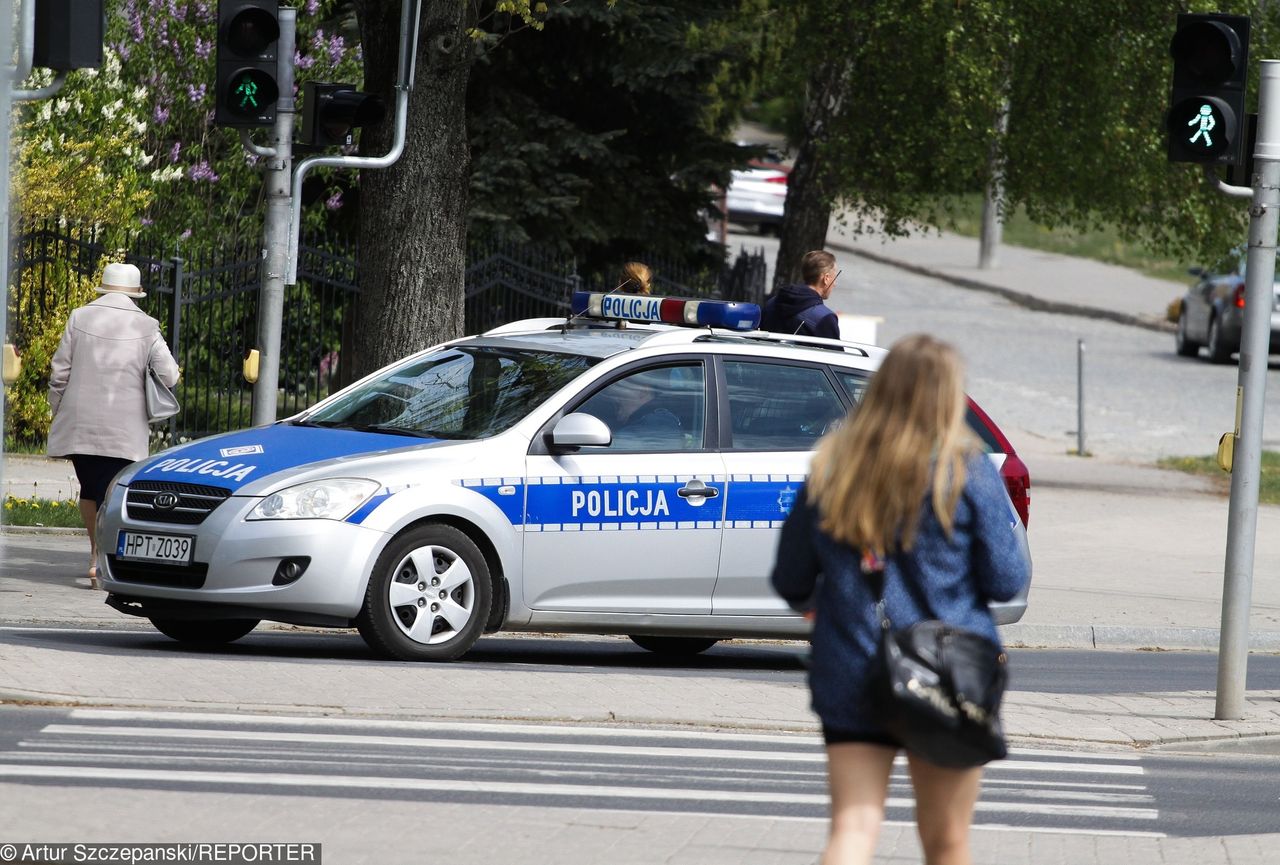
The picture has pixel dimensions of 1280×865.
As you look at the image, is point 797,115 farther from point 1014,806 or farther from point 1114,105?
point 1014,806

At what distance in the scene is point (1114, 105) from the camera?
19.7 meters

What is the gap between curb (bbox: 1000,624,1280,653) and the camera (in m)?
12.1

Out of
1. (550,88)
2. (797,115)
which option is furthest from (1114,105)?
(797,115)

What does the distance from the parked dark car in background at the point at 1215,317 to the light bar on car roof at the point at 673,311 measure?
23.1 metres

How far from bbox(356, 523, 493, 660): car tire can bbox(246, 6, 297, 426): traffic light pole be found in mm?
2644

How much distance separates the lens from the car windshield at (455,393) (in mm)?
9773

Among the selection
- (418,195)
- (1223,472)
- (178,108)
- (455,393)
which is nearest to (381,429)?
(455,393)

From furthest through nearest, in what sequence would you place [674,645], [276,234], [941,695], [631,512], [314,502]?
[276,234] → [674,645] → [631,512] → [314,502] → [941,695]

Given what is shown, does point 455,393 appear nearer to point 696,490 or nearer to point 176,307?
point 696,490

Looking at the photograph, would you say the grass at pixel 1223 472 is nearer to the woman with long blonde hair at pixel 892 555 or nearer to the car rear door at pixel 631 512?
the car rear door at pixel 631 512

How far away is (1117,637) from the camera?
12203mm

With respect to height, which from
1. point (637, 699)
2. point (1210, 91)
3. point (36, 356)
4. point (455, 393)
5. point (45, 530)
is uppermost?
point (1210, 91)

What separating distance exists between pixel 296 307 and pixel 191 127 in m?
3.56

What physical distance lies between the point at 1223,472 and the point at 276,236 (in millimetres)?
13286
